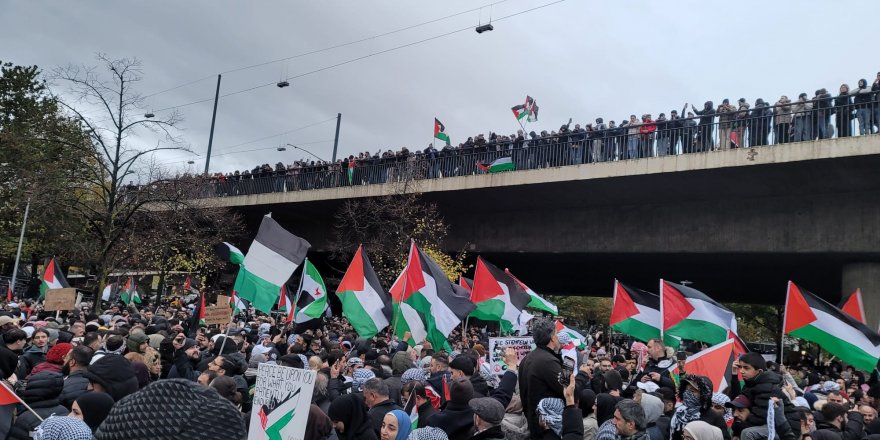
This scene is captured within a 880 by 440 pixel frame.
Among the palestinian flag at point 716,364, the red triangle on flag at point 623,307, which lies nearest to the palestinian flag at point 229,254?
the red triangle on flag at point 623,307

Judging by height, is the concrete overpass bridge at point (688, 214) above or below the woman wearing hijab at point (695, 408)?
above

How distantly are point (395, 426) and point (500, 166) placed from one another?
61.5ft

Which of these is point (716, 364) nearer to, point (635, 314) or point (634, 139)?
point (635, 314)

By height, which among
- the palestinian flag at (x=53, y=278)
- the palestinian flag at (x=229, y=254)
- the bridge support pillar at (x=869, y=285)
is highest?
the bridge support pillar at (x=869, y=285)

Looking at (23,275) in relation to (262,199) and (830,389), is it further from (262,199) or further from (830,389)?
(830,389)

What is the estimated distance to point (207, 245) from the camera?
30.7m

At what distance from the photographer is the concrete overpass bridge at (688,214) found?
1869 centimetres

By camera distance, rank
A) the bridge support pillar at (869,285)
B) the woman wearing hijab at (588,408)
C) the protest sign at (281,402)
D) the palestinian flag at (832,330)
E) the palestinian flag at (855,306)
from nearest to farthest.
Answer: the protest sign at (281,402) < the woman wearing hijab at (588,408) < the palestinian flag at (832,330) < the palestinian flag at (855,306) < the bridge support pillar at (869,285)

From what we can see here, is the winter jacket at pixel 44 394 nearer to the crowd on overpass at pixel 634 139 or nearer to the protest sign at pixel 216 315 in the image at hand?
the protest sign at pixel 216 315

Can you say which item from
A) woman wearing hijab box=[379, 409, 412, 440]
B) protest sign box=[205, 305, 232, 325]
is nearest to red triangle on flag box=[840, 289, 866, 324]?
woman wearing hijab box=[379, 409, 412, 440]

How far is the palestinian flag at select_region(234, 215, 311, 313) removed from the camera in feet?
34.0

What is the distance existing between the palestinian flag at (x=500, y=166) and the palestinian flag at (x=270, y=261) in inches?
546

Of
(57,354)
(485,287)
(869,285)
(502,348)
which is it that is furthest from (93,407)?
(869,285)

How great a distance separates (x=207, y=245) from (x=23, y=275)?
1495 centimetres
